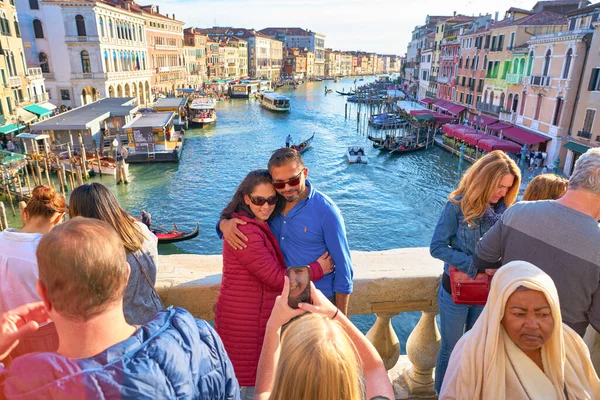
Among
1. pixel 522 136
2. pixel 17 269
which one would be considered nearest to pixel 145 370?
pixel 17 269

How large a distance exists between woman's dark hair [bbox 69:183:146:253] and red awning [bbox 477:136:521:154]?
23.5 meters

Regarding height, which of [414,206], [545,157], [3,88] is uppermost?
[3,88]

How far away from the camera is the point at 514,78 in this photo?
2539cm

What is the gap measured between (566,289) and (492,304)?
0.51m

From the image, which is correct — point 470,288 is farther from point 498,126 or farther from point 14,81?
point 14,81

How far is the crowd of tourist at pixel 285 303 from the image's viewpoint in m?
1.01

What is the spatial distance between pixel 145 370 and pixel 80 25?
133ft

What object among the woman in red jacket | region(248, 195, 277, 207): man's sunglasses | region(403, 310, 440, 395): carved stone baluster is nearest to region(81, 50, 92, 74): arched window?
region(248, 195, 277, 207): man's sunglasses

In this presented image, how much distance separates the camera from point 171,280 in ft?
7.29

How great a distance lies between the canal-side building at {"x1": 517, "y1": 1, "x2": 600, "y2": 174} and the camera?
1917 cm

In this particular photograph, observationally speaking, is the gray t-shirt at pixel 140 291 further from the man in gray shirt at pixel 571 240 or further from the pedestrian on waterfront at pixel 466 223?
the man in gray shirt at pixel 571 240

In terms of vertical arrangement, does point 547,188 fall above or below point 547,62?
below

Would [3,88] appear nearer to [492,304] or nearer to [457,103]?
Answer: [492,304]

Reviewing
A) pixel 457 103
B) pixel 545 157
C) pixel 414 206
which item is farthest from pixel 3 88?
pixel 457 103
